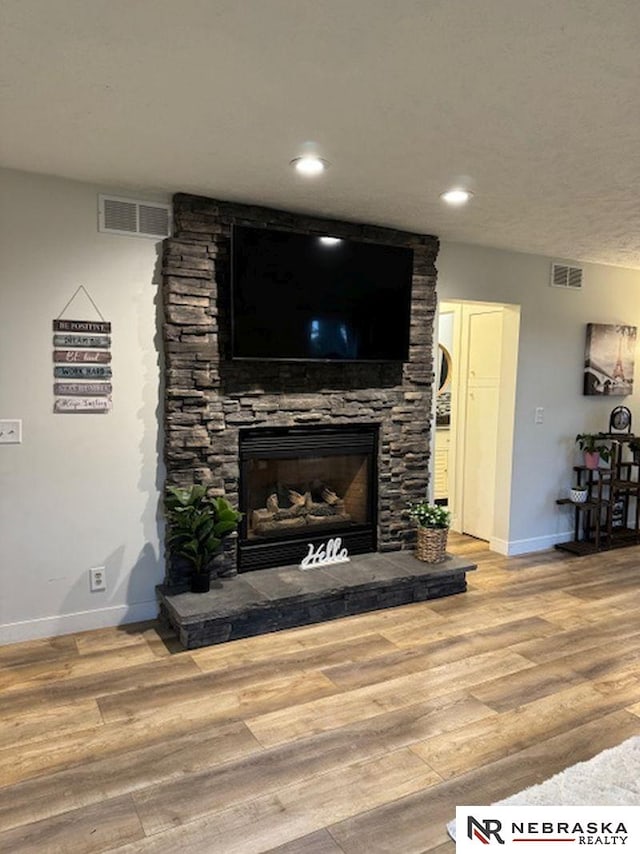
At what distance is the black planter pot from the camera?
10.7ft

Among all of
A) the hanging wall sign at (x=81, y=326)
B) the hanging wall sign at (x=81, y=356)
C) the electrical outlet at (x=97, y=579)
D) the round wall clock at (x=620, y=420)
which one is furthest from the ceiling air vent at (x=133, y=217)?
the round wall clock at (x=620, y=420)

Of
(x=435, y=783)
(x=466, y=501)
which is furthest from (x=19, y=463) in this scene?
(x=466, y=501)

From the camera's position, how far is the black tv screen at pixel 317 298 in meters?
3.29

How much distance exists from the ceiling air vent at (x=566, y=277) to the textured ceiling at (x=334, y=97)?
142 centimetres

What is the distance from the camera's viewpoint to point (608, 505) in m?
4.86

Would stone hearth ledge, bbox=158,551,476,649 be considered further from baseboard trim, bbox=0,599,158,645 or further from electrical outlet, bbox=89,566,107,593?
electrical outlet, bbox=89,566,107,593

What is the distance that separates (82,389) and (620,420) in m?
4.34

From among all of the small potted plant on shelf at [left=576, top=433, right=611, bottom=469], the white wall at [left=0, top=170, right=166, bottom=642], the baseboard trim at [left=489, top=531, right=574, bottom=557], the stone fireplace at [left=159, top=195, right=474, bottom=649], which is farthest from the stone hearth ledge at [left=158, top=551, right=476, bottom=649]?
the small potted plant on shelf at [left=576, top=433, right=611, bottom=469]

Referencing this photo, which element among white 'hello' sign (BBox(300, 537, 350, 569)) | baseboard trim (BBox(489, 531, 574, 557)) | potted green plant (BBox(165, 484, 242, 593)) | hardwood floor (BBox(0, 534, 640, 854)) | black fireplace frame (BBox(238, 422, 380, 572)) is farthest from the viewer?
baseboard trim (BBox(489, 531, 574, 557))

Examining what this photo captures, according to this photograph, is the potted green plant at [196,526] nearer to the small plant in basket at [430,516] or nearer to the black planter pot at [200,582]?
the black planter pot at [200,582]

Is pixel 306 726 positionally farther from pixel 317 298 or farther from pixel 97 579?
pixel 317 298

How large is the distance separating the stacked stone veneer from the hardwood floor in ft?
2.45

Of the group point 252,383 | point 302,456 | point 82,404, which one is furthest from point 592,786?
point 82,404

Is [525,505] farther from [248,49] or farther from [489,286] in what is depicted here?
[248,49]
